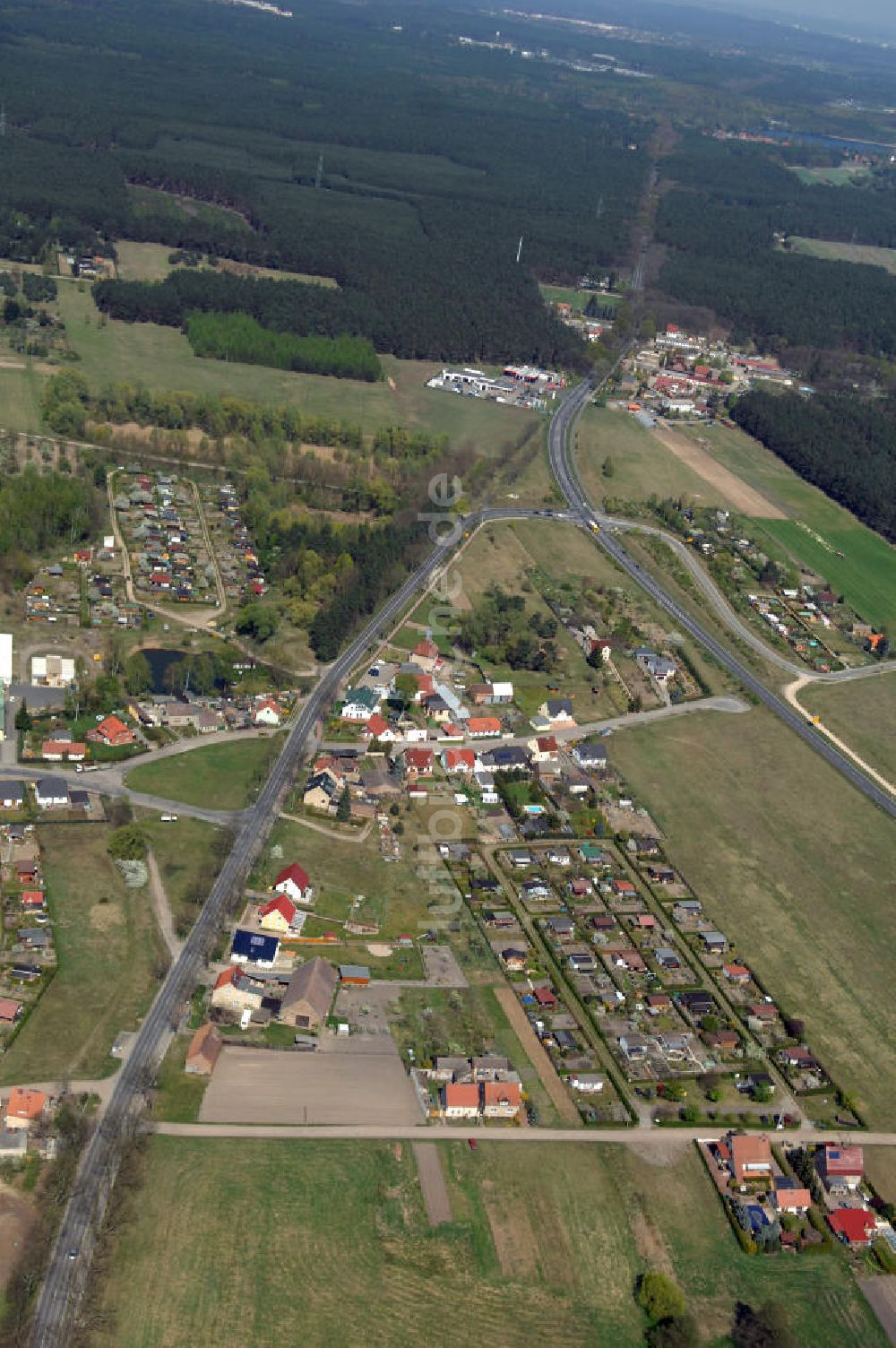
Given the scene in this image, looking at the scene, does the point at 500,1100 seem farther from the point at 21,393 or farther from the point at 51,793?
the point at 21,393

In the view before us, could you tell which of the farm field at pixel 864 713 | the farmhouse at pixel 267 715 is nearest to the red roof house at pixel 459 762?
the farmhouse at pixel 267 715

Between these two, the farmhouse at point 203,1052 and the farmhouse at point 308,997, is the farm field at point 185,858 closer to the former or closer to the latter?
the farmhouse at point 308,997

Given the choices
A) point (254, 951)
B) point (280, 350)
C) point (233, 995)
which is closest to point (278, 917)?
point (254, 951)

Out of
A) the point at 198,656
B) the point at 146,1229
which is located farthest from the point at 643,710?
the point at 146,1229

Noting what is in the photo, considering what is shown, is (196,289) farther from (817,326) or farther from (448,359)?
(817,326)

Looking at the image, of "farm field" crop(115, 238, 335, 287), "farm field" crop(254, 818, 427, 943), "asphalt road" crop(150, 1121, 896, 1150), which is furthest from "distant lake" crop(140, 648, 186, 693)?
"farm field" crop(115, 238, 335, 287)

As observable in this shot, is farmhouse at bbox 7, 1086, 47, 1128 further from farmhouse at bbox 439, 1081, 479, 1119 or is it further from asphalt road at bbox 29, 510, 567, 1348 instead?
farmhouse at bbox 439, 1081, 479, 1119
